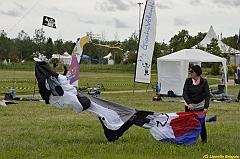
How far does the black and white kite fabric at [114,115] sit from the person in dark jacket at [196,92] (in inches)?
6.3

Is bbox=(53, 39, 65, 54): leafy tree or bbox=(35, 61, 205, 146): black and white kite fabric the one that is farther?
bbox=(53, 39, 65, 54): leafy tree

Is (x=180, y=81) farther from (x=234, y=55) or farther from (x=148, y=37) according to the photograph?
(x=234, y=55)

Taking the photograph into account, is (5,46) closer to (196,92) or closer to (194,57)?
(194,57)

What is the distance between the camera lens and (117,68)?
192 feet

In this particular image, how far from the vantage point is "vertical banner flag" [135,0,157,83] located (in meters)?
20.1

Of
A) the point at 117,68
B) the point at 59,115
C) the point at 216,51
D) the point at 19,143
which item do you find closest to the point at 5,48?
the point at 117,68

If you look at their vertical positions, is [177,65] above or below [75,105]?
above

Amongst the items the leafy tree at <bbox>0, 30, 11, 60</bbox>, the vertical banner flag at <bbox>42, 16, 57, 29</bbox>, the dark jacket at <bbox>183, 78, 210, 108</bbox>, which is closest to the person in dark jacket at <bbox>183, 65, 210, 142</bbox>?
the dark jacket at <bbox>183, 78, 210, 108</bbox>

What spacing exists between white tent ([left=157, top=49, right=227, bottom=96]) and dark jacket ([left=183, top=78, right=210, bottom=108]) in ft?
43.3

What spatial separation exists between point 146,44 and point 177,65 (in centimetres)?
274

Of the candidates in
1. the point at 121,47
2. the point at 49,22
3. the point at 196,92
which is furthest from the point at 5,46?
the point at 196,92

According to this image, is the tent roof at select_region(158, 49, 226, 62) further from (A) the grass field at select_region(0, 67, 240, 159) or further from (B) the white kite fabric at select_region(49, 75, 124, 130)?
(B) the white kite fabric at select_region(49, 75, 124, 130)

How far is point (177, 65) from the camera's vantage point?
22.0 metres

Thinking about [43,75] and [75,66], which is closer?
[43,75]
